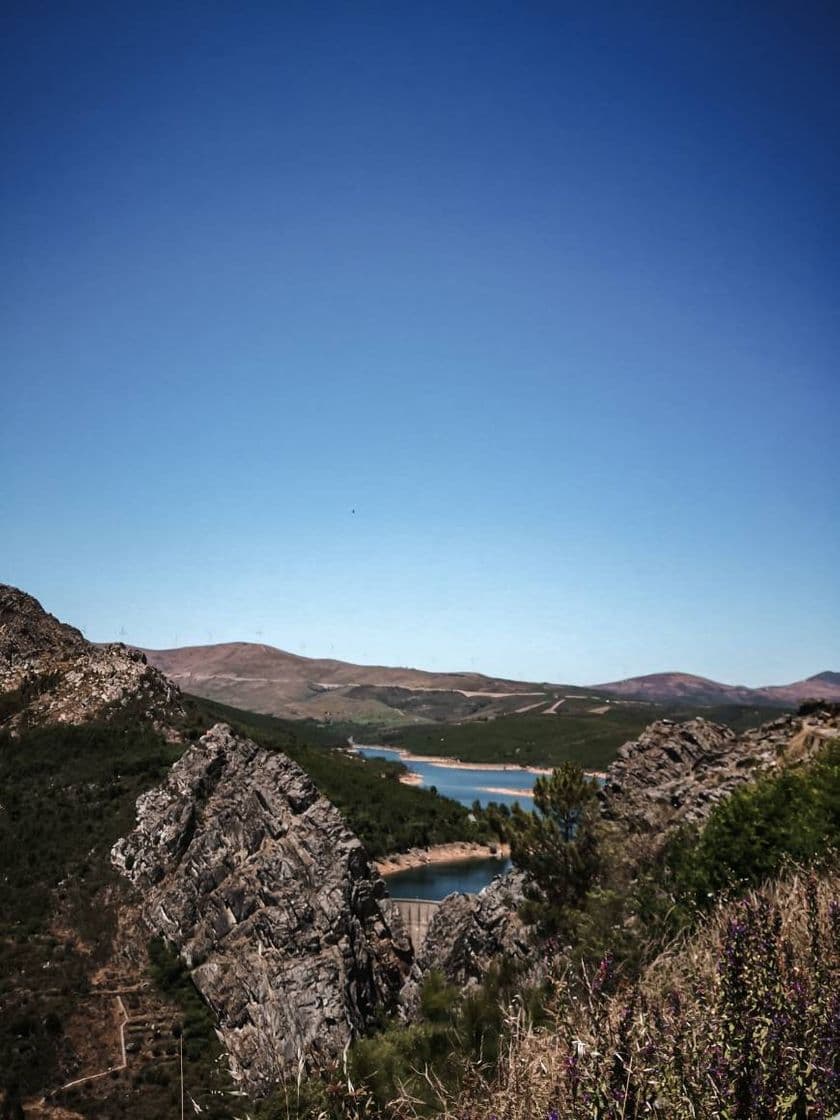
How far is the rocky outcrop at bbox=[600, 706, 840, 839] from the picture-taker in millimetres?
21500

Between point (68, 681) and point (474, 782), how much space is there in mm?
90433

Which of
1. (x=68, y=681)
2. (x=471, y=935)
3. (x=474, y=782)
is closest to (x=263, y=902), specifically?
(x=471, y=935)

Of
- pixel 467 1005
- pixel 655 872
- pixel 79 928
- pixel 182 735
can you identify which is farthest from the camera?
pixel 182 735

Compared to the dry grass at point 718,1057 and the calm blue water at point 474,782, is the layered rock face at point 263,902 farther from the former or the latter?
the calm blue water at point 474,782

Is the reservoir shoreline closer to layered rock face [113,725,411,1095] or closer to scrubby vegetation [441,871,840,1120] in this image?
layered rock face [113,725,411,1095]

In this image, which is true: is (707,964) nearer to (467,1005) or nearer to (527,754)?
(467,1005)

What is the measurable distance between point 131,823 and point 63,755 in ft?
35.5

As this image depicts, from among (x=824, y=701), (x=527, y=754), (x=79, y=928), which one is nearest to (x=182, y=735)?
(x=79, y=928)

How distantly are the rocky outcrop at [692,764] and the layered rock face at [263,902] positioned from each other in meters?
9.86

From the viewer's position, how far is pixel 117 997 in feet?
87.6

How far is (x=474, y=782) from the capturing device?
134m

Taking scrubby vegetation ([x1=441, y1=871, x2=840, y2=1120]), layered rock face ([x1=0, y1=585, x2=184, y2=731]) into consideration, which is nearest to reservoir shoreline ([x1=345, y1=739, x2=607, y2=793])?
layered rock face ([x1=0, y1=585, x2=184, y2=731])

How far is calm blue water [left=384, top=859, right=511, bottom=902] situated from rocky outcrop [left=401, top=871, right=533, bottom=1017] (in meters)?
29.4

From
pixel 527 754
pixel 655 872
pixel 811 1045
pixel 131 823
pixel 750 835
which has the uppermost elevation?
pixel 811 1045
